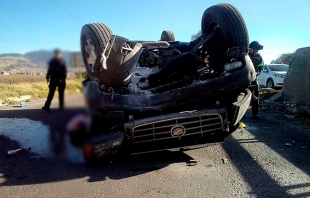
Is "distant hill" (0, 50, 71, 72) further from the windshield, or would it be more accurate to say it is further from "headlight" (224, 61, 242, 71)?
the windshield

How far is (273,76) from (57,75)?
13.6 m

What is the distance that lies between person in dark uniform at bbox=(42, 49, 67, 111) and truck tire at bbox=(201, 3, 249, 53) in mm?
2953

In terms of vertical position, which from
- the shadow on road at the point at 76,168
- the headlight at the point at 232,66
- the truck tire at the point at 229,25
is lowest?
the shadow on road at the point at 76,168

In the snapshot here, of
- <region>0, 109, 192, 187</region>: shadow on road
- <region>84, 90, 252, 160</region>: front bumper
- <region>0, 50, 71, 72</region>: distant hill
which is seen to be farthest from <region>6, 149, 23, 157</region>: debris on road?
<region>0, 50, 71, 72</region>: distant hill

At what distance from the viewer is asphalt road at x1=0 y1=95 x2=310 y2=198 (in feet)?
6.05

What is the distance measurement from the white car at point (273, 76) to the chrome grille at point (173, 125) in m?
11.3

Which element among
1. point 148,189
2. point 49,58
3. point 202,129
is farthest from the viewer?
point 202,129

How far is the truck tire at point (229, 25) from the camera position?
10.9ft

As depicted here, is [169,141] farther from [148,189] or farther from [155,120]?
[148,189]

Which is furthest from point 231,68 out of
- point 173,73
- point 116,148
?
point 116,148

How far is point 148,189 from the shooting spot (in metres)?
2.27

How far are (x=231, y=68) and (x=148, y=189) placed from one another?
171 cm

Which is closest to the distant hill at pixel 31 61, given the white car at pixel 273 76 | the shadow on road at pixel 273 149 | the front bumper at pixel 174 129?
the front bumper at pixel 174 129

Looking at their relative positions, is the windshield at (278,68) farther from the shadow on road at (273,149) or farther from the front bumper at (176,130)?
the front bumper at (176,130)
